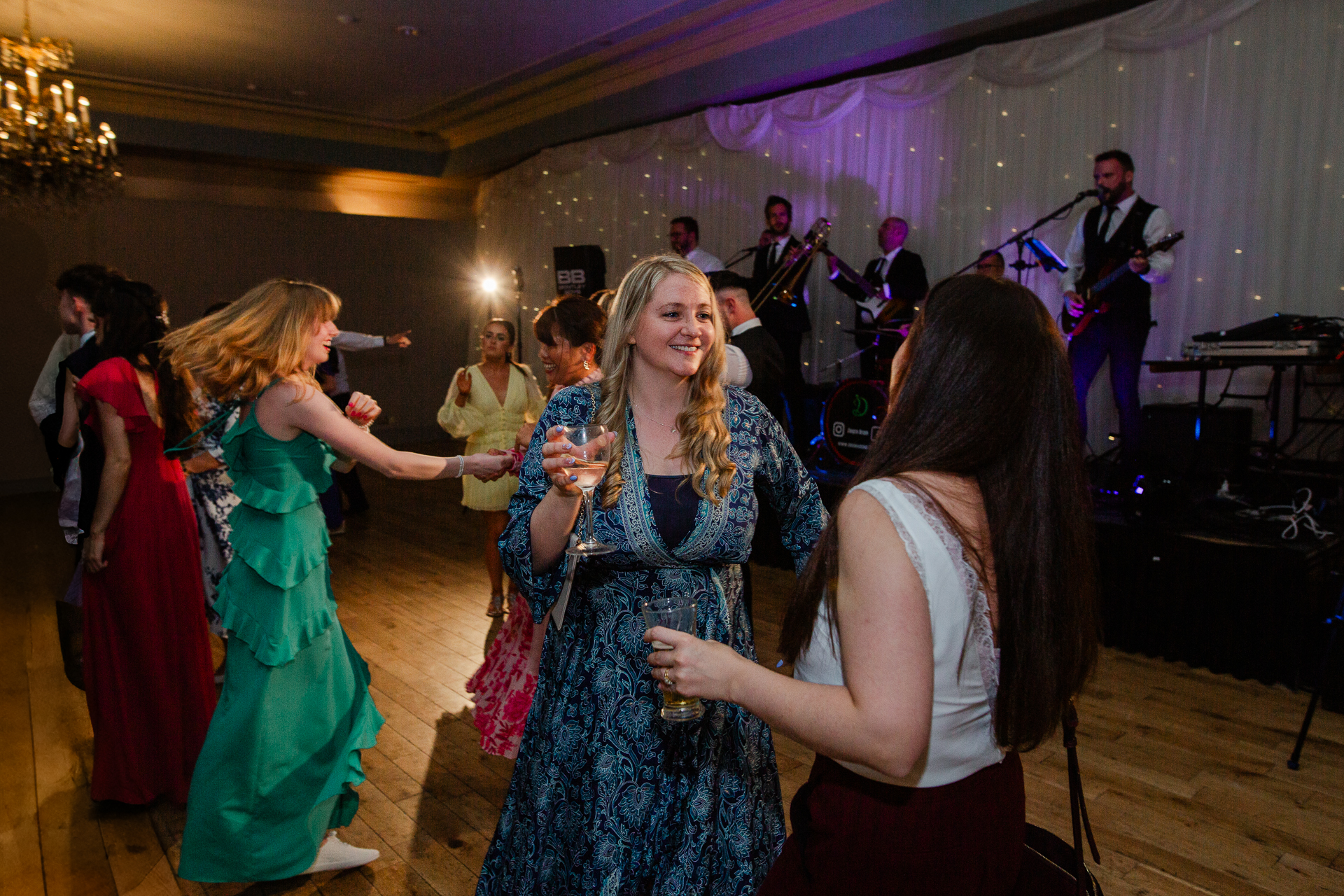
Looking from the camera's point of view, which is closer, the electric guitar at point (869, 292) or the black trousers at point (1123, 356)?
the black trousers at point (1123, 356)

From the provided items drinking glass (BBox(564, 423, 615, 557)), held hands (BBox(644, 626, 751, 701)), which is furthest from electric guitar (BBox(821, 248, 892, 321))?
held hands (BBox(644, 626, 751, 701))

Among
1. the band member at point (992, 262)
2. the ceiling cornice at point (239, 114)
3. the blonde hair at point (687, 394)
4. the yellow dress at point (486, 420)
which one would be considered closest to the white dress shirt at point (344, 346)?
the yellow dress at point (486, 420)

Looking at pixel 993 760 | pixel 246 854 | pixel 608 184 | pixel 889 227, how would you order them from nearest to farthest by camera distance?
1. pixel 993 760
2. pixel 246 854
3. pixel 889 227
4. pixel 608 184

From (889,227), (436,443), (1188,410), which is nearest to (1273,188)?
(1188,410)

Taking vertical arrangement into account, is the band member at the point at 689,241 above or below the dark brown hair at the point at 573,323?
above

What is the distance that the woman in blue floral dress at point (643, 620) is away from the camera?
67.2 inches

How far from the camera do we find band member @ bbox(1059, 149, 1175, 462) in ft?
17.1

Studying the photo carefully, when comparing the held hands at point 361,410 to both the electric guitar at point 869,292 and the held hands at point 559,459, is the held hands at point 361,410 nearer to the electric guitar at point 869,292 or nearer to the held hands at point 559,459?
the held hands at point 559,459

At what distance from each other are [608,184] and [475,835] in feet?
27.6

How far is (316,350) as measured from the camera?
7.77ft

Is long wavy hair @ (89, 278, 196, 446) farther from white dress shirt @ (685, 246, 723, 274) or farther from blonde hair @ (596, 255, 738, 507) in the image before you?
white dress shirt @ (685, 246, 723, 274)

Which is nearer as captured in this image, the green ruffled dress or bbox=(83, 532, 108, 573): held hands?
the green ruffled dress

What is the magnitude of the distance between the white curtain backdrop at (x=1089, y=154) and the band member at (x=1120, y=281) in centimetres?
50

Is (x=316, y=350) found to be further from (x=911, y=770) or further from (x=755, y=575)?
(x=755, y=575)
